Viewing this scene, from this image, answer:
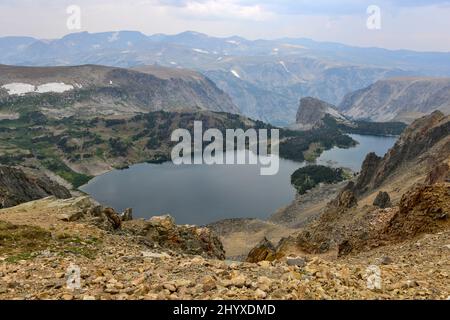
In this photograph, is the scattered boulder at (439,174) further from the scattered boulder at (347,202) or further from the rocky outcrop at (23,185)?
the rocky outcrop at (23,185)

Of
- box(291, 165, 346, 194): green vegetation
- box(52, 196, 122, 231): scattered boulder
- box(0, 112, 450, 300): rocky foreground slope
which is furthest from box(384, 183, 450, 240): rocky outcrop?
box(291, 165, 346, 194): green vegetation

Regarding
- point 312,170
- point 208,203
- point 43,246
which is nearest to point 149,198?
point 208,203

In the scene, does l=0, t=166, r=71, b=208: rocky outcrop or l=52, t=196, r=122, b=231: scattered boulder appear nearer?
l=52, t=196, r=122, b=231: scattered boulder

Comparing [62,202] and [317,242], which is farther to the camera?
[317,242]

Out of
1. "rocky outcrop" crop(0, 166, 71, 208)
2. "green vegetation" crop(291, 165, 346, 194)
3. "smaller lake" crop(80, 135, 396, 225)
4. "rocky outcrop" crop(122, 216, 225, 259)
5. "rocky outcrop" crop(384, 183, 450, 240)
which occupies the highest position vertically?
"rocky outcrop" crop(384, 183, 450, 240)

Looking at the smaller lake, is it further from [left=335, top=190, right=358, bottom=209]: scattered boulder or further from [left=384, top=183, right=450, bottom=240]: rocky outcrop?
[left=384, top=183, right=450, bottom=240]: rocky outcrop
